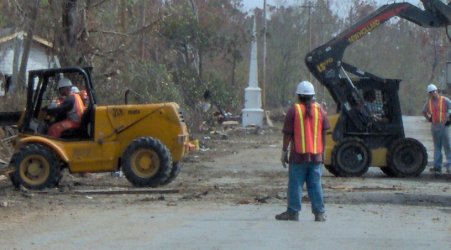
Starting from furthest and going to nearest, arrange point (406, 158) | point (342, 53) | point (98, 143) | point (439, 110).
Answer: point (439, 110)
point (342, 53)
point (406, 158)
point (98, 143)

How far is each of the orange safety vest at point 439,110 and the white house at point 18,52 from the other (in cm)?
959

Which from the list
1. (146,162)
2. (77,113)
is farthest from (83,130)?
(146,162)

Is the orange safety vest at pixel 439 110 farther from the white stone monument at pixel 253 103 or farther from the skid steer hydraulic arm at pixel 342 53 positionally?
the white stone monument at pixel 253 103

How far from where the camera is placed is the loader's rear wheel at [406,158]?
22734mm

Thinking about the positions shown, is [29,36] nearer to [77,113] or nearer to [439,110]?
[77,113]

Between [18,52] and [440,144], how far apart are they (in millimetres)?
15436

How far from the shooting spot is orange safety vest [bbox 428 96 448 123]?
24.1 meters

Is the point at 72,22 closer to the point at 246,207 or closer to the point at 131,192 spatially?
the point at 131,192

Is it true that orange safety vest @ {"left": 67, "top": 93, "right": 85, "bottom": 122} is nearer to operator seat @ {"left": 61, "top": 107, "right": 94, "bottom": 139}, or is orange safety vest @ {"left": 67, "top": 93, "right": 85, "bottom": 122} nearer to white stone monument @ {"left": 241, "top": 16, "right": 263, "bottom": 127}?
operator seat @ {"left": 61, "top": 107, "right": 94, "bottom": 139}

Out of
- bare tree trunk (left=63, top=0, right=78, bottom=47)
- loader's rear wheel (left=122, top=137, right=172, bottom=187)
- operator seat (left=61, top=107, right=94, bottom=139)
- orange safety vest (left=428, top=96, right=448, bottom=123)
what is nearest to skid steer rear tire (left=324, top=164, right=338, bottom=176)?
orange safety vest (left=428, top=96, right=448, bottom=123)

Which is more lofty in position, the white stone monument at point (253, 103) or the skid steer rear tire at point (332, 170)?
the white stone monument at point (253, 103)

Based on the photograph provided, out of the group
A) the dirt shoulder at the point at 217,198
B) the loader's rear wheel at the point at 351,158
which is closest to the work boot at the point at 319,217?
the dirt shoulder at the point at 217,198

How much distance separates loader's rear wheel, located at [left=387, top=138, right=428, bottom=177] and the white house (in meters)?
8.81

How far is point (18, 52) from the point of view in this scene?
113 ft
